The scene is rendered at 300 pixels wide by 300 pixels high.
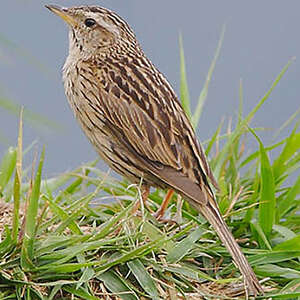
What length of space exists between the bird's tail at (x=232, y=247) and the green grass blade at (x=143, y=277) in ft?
1.11

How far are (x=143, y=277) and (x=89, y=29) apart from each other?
58.2 inches

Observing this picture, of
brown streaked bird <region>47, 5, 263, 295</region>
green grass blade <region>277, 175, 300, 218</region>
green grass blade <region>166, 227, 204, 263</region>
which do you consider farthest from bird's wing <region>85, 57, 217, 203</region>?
green grass blade <region>277, 175, 300, 218</region>

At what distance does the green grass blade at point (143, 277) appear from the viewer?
2.55 metres

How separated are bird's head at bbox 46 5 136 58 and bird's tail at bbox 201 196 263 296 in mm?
1045

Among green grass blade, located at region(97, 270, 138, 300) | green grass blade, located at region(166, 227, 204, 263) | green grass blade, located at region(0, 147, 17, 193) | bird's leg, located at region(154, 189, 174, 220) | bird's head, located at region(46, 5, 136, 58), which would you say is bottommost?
green grass blade, located at region(0, 147, 17, 193)

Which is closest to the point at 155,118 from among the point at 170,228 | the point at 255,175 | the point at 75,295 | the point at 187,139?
the point at 187,139

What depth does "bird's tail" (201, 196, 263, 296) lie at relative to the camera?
2.68m

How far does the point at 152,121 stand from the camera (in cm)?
320

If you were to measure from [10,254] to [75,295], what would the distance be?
9.8 inches

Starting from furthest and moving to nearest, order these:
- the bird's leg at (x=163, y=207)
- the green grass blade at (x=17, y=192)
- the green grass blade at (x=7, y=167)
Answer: the green grass blade at (x=7, y=167), the bird's leg at (x=163, y=207), the green grass blade at (x=17, y=192)

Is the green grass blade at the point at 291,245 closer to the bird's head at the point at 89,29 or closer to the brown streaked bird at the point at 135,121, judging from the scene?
the brown streaked bird at the point at 135,121

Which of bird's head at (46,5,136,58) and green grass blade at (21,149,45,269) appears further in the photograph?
bird's head at (46,5,136,58)

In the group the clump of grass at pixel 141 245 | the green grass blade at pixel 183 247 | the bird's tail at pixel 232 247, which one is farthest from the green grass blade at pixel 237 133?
the green grass blade at pixel 183 247

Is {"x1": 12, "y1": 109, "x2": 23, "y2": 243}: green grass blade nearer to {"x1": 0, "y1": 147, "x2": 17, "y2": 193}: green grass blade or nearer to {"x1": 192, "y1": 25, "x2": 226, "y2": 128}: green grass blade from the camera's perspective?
{"x1": 0, "y1": 147, "x2": 17, "y2": 193}: green grass blade
